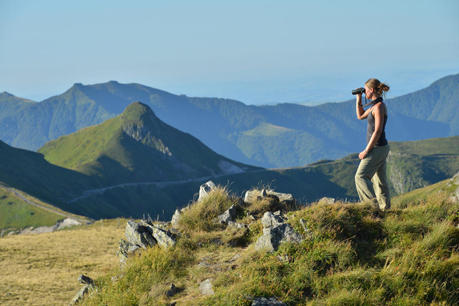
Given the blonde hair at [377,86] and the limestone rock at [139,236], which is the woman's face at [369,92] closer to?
the blonde hair at [377,86]

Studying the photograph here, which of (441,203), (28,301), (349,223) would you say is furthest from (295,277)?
(28,301)

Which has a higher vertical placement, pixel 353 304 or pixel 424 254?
pixel 424 254

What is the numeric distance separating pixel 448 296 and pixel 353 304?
2093mm

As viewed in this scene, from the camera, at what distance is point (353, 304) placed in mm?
7988

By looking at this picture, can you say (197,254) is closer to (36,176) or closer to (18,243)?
(18,243)

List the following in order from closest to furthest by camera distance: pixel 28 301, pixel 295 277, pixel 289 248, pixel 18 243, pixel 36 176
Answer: pixel 295 277 < pixel 289 248 < pixel 28 301 < pixel 18 243 < pixel 36 176

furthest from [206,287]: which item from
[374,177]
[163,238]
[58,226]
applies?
[58,226]

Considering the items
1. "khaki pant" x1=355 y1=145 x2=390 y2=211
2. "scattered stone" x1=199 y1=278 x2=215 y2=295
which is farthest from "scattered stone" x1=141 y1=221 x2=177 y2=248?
"khaki pant" x1=355 y1=145 x2=390 y2=211

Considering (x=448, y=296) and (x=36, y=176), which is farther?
(x=36, y=176)

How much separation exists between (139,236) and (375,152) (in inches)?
305

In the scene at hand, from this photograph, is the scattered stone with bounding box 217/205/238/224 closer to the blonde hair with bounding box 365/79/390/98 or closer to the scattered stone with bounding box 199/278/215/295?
the scattered stone with bounding box 199/278/215/295

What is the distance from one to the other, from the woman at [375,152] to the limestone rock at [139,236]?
6.74 metres

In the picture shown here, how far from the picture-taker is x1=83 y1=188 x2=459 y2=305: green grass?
27.2ft

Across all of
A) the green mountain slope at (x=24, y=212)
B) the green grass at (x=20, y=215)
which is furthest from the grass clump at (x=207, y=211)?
the green grass at (x=20, y=215)
